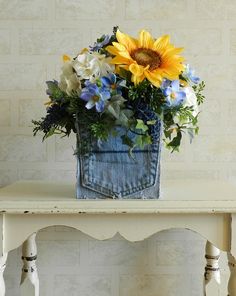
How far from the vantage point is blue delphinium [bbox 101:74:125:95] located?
2.57 ft

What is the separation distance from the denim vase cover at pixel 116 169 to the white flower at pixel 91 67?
12 cm

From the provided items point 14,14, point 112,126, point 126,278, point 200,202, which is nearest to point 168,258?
point 126,278

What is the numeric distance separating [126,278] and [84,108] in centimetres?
66

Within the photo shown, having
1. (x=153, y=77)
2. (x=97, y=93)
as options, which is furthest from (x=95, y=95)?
(x=153, y=77)

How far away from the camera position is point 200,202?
813 mm

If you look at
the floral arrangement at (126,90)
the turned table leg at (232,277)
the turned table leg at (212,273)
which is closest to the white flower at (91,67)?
the floral arrangement at (126,90)

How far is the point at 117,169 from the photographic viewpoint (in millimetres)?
840

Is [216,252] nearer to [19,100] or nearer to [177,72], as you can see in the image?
[177,72]

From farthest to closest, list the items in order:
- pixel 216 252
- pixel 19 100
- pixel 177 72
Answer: pixel 19 100 < pixel 216 252 < pixel 177 72

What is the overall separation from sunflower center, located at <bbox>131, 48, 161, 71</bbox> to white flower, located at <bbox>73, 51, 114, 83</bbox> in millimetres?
51

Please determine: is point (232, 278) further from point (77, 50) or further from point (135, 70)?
point (77, 50)

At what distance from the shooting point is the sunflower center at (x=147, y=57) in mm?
783

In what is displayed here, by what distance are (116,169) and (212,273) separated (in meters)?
0.48

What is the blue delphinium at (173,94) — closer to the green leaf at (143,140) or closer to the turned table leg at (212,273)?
the green leaf at (143,140)
